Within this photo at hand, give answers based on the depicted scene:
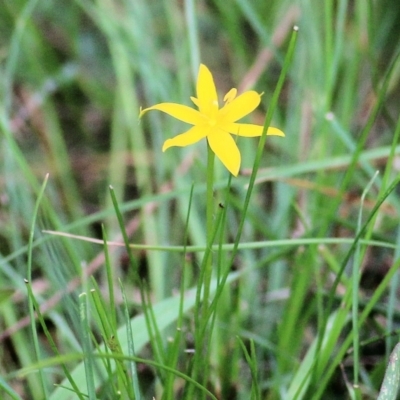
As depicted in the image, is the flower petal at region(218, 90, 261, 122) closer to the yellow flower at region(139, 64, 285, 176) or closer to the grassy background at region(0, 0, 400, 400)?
the yellow flower at region(139, 64, 285, 176)

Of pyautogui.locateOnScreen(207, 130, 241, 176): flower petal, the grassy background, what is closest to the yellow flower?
pyautogui.locateOnScreen(207, 130, 241, 176): flower petal

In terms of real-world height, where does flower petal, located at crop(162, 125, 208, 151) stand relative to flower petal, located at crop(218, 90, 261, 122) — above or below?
below

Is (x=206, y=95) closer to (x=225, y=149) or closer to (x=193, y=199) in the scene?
(x=225, y=149)

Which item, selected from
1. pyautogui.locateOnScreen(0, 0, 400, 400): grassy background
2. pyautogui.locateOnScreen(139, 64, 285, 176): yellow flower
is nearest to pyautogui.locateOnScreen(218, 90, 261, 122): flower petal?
pyautogui.locateOnScreen(139, 64, 285, 176): yellow flower

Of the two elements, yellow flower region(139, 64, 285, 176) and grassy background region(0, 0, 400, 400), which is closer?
yellow flower region(139, 64, 285, 176)

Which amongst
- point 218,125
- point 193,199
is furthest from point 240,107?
point 193,199

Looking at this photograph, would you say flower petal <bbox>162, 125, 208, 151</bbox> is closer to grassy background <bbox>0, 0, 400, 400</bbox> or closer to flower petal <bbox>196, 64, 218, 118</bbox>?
flower petal <bbox>196, 64, 218, 118</bbox>
